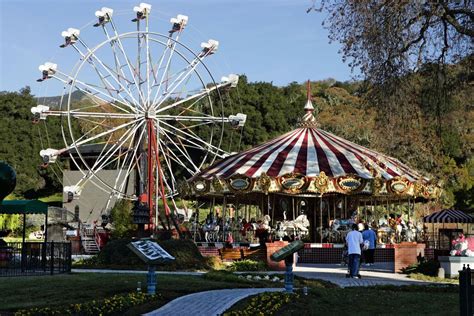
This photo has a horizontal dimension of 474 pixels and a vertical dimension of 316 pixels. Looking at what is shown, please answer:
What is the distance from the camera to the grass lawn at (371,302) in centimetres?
1354

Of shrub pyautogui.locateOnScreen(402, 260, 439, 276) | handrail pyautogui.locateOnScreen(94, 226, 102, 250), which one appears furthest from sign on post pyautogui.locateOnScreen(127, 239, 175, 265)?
handrail pyautogui.locateOnScreen(94, 226, 102, 250)

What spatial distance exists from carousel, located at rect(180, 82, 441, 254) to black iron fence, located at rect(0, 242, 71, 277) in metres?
13.1

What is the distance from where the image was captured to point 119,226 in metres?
38.9

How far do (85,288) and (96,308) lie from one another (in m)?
2.71

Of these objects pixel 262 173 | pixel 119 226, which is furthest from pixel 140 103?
pixel 262 173

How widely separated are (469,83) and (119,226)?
856 inches

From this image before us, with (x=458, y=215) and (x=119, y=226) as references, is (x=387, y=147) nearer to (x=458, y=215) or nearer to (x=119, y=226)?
(x=458, y=215)

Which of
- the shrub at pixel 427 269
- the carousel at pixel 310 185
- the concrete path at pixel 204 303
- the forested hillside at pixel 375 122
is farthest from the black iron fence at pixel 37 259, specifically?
the carousel at pixel 310 185

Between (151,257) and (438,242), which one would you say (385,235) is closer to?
(438,242)

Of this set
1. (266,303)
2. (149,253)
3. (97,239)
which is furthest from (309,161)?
(266,303)

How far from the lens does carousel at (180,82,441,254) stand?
34.3m

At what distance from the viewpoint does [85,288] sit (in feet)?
51.8

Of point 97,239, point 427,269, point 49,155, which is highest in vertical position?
point 49,155

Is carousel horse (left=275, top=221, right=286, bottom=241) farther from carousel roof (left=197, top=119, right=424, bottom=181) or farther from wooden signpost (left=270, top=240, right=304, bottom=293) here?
wooden signpost (left=270, top=240, right=304, bottom=293)
